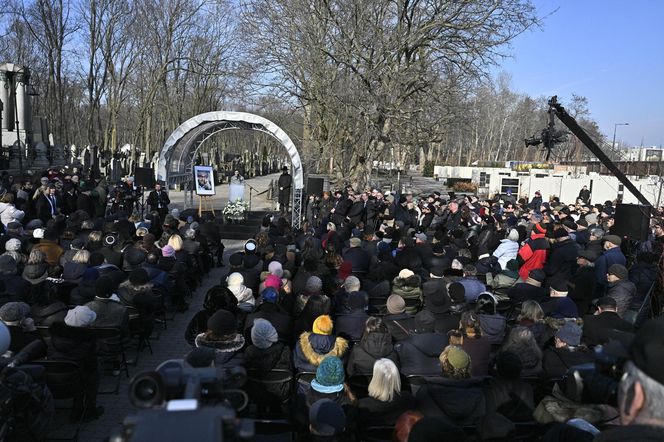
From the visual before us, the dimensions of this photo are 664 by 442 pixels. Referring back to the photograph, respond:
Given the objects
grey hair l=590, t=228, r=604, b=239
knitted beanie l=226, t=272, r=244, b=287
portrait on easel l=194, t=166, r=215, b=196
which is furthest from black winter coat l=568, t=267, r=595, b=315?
portrait on easel l=194, t=166, r=215, b=196

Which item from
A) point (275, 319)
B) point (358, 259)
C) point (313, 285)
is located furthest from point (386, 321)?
point (358, 259)

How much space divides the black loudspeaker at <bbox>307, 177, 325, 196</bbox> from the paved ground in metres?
10.1

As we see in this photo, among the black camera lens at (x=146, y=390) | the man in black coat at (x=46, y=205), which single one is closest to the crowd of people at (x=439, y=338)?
the black camera lens at (x=146, y=390)

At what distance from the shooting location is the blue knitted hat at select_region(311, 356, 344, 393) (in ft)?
14.8

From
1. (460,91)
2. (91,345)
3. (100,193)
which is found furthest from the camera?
(460,91)

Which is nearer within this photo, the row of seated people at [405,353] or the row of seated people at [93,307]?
the row of seated people at [405,353]

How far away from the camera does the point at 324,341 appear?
16.9ft

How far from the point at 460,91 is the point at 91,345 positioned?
86.0 feet

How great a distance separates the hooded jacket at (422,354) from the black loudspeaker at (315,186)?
54.9 feet

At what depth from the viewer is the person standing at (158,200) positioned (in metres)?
17.3

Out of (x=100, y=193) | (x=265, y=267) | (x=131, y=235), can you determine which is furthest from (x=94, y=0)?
(x=265, y=267)

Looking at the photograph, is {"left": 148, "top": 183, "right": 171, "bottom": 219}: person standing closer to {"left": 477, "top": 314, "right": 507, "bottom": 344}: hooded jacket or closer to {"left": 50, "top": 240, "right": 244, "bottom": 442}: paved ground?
{"left": 50, "top": 240, "right": 244, "bottom": 442}: paved ground

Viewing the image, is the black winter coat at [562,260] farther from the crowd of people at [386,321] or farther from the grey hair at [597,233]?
the grey hair at [597,233]

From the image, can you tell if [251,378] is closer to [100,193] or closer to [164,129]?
[100,193]
